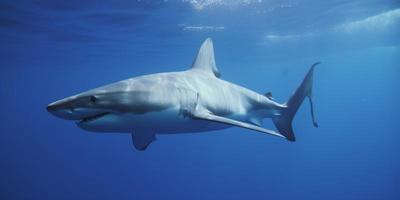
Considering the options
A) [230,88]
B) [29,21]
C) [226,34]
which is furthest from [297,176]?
[230,88]

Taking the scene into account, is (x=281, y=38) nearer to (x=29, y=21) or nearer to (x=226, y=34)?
(x=226, y=34)

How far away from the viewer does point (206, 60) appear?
24.9 feet

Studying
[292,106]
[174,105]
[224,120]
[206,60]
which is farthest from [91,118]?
[292,106]

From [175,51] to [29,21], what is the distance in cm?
1235

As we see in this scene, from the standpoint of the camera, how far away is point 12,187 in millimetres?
41906

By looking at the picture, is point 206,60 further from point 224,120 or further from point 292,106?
point 224,120

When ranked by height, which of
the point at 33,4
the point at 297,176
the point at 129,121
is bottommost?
the point at 297,176

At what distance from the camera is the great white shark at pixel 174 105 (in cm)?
404

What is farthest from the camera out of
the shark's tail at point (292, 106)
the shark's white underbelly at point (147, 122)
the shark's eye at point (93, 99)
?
the shark's tail at point (292, 106)

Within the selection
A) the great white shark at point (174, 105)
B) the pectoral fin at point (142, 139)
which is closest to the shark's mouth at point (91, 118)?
the great white shark at point (174, 105)

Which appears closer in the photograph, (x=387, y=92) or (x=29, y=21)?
(x=29, y=21)

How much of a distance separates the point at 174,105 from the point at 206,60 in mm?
2871

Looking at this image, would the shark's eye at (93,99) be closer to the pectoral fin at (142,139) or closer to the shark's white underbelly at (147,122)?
the shark's white underbelly at (147,122)

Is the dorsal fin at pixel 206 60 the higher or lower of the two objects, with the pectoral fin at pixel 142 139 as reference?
higher
